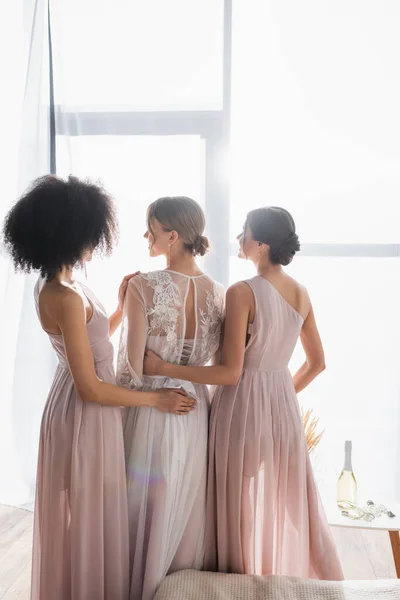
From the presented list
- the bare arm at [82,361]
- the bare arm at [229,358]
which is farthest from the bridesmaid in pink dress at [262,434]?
the bare arm at [82,361]

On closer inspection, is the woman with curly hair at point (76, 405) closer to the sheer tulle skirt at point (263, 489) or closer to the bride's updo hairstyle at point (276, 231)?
the sheer tulle skirt at point (263, 489)

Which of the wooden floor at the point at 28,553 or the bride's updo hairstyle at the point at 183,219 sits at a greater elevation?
the bride's updo hairstyle at the point at 183,219

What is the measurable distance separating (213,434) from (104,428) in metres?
0.41

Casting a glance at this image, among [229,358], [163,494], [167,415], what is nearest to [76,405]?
[167,415]

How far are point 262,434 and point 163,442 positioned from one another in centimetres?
36

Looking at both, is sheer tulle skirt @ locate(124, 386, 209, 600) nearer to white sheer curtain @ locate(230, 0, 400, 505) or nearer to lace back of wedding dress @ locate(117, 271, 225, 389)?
lace back of wedding dress @ locate(117, 271, 225, 389)

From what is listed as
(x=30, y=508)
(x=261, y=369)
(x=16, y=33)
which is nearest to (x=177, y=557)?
(x=261, y=369)

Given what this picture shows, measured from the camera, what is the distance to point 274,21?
2992 millimetres

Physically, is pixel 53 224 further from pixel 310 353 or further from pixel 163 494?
pixel 310 353

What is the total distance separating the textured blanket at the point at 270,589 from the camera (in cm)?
160

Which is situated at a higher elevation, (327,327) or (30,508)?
(327,327)

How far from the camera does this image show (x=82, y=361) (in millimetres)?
1796

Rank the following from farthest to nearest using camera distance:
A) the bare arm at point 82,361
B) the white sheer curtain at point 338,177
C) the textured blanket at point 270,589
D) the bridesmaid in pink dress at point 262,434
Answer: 1. the white sheer curtain at point 338,177
2. the bridesmaid in pink dress at point 262,434
3. the bare arm at point 82,361
4. the textured blanket at point 270,589

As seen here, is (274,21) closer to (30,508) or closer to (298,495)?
(298,495)
